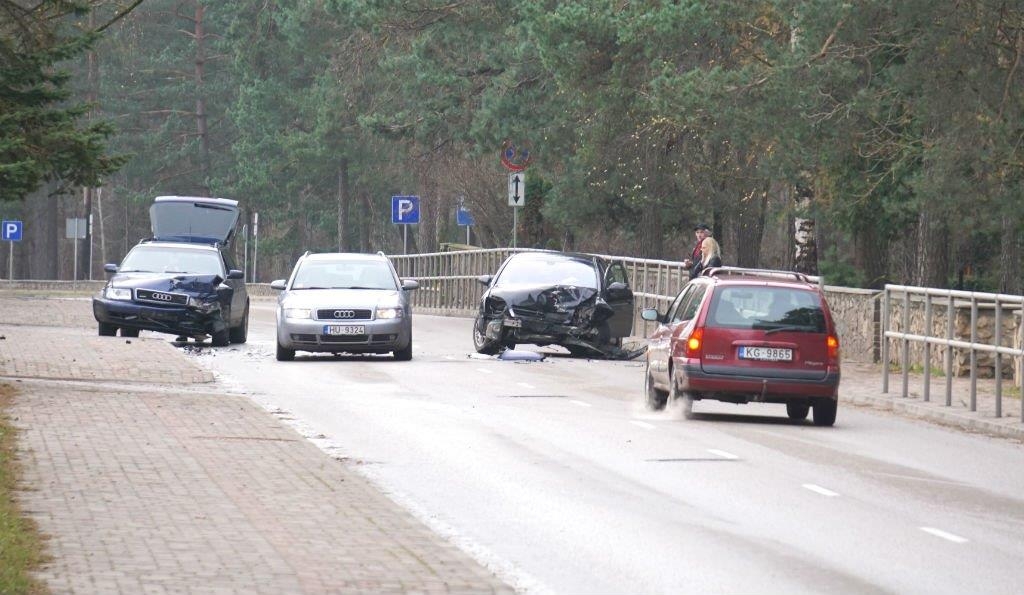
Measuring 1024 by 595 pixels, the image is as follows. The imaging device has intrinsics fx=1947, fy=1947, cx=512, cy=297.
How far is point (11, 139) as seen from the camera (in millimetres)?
18531

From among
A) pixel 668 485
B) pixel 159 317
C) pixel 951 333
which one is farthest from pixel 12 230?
pixel 668 485

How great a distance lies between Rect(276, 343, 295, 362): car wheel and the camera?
88.2 ft

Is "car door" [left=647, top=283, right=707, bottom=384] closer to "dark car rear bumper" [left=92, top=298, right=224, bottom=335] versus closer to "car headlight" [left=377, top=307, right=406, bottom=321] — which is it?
"car headlight" [left=377, top=307, right=406, bottom=321]

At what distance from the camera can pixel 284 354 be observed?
27.0m

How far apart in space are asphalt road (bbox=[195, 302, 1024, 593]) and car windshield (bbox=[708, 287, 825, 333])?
996 millimetres

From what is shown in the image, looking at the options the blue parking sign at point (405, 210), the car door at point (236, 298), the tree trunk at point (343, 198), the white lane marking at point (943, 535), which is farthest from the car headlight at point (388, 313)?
the tree trunk at point (343, 198)

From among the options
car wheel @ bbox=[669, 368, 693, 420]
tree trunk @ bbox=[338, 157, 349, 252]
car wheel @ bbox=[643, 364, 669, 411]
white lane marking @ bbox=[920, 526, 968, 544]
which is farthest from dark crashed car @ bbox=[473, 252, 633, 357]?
tree trunk @ bbox=[338, 157, 349, 252]

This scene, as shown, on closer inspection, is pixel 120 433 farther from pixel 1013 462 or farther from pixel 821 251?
pixel 821 251

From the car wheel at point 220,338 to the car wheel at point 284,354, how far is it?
332 centimetres

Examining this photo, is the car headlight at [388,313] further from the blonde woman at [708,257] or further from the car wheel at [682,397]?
the car wheel at [682,397]

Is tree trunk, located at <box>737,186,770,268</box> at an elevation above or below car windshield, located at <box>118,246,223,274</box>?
above

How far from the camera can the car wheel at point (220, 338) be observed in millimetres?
30344

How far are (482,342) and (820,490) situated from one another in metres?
15.5

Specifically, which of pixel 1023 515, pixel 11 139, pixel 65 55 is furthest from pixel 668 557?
pixel 65 55
